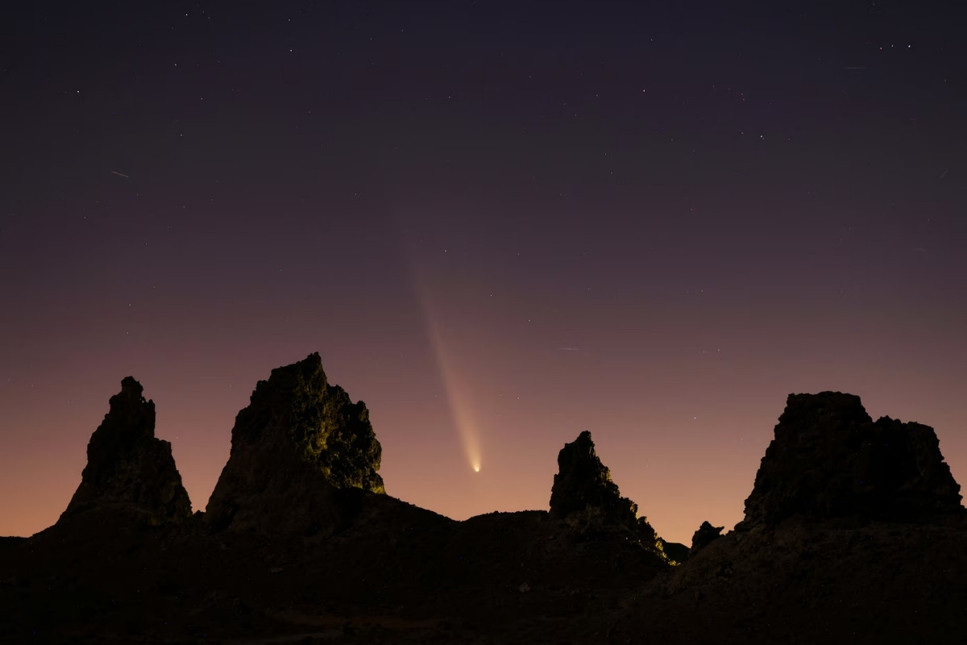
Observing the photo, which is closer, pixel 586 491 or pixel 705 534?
pixel 705 534

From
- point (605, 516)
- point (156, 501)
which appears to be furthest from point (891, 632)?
point (156, 501)

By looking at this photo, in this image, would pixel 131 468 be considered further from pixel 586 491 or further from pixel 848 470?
pixel 848 470

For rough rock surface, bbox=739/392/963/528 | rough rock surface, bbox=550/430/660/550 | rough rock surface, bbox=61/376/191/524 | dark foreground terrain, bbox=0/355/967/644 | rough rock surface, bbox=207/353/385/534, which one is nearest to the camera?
dark foreground terrain, bbox=0/355/967/644

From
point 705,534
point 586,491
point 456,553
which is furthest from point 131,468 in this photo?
point 705,534

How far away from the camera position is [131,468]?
5897 centimetres

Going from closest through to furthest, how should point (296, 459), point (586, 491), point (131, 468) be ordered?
point (586, 491) → point (296, 459) → point (131, 468)

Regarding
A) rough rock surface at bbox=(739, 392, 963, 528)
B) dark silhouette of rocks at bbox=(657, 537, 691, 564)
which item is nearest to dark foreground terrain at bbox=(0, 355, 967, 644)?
rough rock surface at bbox=(739, 392, 963, 528)

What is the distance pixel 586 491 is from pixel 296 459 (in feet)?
70.9

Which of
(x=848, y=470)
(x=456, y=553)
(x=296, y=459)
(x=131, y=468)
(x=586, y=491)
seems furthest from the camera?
(x=131, y=468)

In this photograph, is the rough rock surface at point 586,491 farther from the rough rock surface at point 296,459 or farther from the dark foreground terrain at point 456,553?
the rough rock surface at point 296,459

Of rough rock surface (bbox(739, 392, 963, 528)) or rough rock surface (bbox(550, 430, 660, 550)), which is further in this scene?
rough rock surface (bbox(550, 430, 660, 550))

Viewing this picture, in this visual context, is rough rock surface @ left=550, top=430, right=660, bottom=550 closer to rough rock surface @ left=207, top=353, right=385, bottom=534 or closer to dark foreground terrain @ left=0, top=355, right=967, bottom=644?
dark foreground terrain @ left=0, top=355, right=967, bottom=644

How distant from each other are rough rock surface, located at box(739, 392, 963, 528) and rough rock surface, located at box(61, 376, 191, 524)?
1747 inches

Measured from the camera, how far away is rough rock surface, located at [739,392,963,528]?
2917 cm
